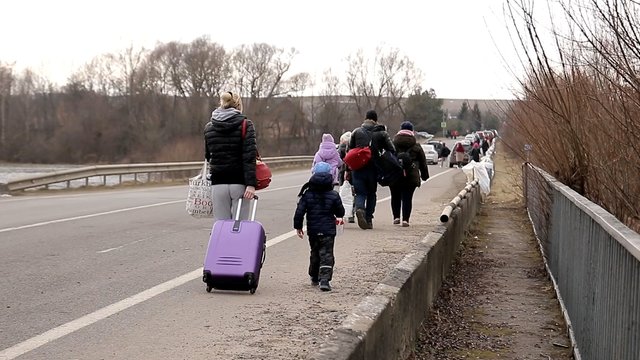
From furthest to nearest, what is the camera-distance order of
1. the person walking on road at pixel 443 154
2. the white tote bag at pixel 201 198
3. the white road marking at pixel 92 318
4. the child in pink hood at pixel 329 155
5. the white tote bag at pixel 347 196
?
1. the person walking on road at pixel 443 154
2. the white tote bag at pixel 347 196
3. the child in pink hood at pixel 329 155
4. the white tote bag at pixel 201 198
5. the white road marking at pixel 92 318

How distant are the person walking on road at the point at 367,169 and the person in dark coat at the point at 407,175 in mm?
398

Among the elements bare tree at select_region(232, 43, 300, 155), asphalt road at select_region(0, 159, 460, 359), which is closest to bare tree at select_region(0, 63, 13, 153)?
bare tree at select_region(232, 43, 300, 155)

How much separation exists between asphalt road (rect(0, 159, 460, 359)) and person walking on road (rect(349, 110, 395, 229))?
50.1 inches

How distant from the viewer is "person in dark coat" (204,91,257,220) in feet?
27.5

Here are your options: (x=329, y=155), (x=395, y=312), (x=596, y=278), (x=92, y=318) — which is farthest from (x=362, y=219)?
(x=596, y=278)

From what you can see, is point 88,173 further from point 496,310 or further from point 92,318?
point 92,318

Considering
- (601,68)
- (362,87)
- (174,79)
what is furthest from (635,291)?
(362,87)

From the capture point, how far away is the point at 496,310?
936cm

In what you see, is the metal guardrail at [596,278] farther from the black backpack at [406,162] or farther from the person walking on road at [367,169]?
the black backpack at [406,162]

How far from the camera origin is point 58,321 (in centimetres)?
679

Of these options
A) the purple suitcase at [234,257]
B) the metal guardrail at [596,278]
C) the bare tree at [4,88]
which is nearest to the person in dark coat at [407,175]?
the metal guardrail at [596,278]

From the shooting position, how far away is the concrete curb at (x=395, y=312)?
4.45m

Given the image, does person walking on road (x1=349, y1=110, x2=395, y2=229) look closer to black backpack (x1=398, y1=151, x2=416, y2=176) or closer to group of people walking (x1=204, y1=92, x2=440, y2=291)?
black backpack (x1=398, y1=151, x2=416, y2=176)

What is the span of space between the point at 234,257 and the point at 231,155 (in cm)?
110
